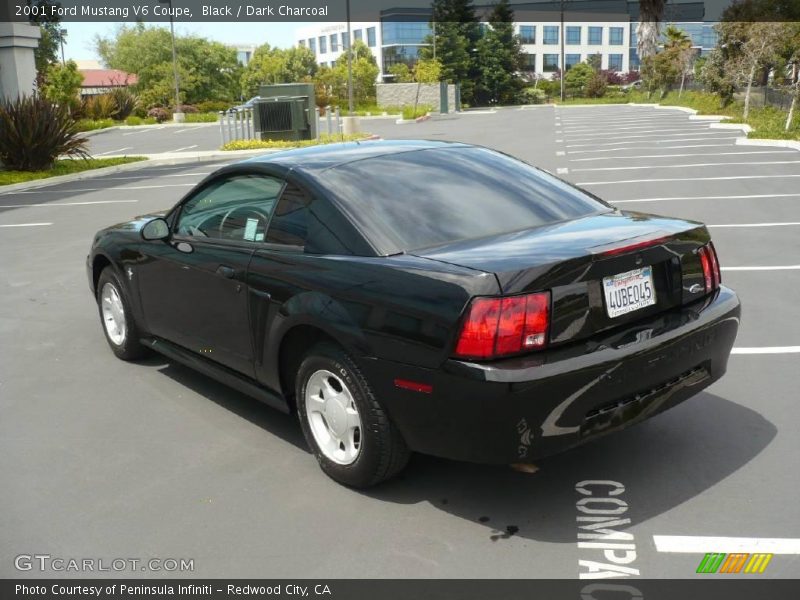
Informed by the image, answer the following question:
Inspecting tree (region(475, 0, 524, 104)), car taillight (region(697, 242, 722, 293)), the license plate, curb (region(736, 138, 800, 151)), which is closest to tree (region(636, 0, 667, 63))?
tree (region(475, 0, 524, 104))

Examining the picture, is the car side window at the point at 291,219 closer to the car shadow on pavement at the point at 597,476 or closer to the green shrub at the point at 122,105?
the car shadow on pavement at the point at 597,476

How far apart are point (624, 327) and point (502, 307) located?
2.20ft

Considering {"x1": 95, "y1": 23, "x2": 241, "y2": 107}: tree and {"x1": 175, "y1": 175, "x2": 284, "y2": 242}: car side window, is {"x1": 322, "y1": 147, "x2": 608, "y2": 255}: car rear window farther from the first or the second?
{"x1": 95, "y1": 23, "x2": 241, "y2": 107}: tree

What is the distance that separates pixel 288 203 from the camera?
4.40 metres

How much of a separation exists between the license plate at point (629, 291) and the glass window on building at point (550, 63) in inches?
4616

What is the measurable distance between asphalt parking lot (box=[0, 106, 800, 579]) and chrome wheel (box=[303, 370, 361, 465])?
7.4 inches

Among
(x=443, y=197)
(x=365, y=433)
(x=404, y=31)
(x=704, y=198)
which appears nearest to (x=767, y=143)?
(x=704, y=198)

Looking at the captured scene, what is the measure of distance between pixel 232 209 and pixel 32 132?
18.1 meters

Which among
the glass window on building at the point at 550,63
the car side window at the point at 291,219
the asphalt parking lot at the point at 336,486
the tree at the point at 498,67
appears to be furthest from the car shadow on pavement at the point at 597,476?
the glass window on building at the point at 550,63

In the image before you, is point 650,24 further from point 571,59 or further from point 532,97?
point 571,59

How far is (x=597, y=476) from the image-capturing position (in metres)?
4.04

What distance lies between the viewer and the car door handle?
4590 mm

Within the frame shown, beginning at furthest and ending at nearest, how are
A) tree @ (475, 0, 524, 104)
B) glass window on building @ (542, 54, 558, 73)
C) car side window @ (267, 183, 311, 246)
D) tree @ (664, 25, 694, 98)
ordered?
glass window on building @ (542, 54, 558, 73)
tree @ (475, 0, 524, 104)
tree @ (664, 25, 694, 98)
car side window @ (267, 183, 311, 246)

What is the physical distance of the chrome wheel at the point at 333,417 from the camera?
12.8ft
